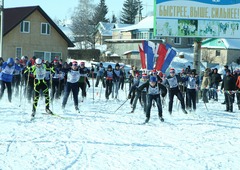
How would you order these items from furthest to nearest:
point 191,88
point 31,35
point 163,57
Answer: point 31,35, point 163,57, point 191,88

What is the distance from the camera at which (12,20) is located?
45.0 m

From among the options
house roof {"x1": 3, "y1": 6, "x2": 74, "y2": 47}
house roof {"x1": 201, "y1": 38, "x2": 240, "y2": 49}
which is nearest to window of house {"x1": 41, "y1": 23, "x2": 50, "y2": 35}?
house roof {"x1": 3, "y1": 6, "x2": 74, "y2": 47}

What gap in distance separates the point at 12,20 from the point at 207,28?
26016 mm

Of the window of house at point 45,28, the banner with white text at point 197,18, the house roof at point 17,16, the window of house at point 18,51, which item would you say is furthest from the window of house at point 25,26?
the banner with white text at point 197,18

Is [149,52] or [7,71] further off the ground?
[149,52]

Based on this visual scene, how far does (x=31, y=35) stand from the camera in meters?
45.8

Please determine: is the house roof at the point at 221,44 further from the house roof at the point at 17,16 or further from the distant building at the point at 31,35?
the house roof at the point at 17,16

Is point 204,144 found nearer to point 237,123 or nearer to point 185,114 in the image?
point 237,123

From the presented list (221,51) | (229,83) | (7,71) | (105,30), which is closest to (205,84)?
(229,83)

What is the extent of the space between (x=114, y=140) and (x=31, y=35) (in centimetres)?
3630

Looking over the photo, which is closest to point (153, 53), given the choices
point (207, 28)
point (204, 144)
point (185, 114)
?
point (207, 28)

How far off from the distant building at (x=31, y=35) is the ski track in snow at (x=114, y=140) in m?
28.9

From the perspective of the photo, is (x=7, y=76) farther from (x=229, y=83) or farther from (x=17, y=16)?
(x=17, y=16)

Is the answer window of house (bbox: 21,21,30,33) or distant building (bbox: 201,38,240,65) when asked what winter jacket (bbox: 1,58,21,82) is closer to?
window of house (bbox: 21,21,30,33)
